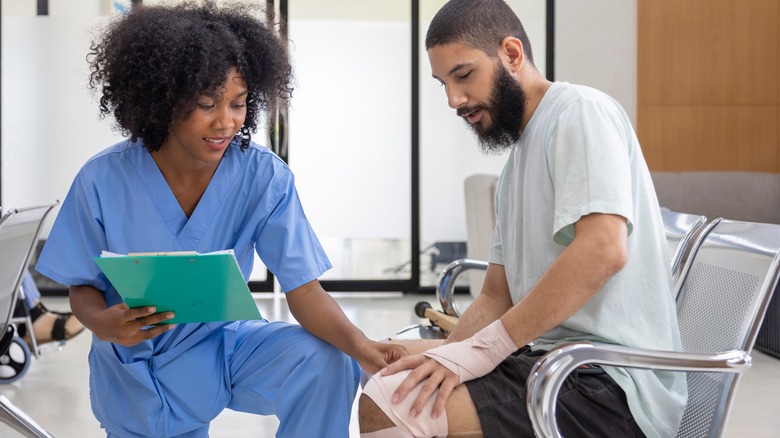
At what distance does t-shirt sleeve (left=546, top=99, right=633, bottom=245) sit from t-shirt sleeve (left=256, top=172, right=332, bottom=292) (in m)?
0.54

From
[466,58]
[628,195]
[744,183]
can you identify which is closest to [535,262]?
[628,195]

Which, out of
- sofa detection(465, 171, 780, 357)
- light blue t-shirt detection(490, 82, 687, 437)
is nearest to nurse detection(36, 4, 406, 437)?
light blue t-shirt detection(490, 82, 687, 437)

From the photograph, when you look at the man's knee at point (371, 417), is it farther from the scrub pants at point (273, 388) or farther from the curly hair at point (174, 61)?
the curly hair at point (174, 61)

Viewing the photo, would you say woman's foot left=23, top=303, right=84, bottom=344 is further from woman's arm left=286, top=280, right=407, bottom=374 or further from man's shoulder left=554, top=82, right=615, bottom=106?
man's shoulder left=554, top=82, right=615, bottom=106

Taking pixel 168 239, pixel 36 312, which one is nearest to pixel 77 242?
pixel 168 239

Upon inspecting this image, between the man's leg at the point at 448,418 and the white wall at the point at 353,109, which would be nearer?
the man's leg at the point at 448,418

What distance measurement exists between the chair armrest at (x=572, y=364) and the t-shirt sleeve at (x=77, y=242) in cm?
92

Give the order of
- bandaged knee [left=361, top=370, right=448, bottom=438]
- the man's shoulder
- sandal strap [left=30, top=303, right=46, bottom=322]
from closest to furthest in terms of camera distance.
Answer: bandaged knee [left=361, top=370, right=448, bottom=438], the man's shoulder, sandal strap [left=30, top=303, right=46, bottom=322]

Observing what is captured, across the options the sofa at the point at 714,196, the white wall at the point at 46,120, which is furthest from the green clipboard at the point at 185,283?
the white wall at the point at 46,120

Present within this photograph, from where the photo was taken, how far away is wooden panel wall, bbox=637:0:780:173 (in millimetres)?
5992

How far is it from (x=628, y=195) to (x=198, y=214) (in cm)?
85

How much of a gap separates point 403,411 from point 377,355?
29 cm

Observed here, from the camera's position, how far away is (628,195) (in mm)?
1382

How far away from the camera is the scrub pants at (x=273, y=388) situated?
5.38 ft
